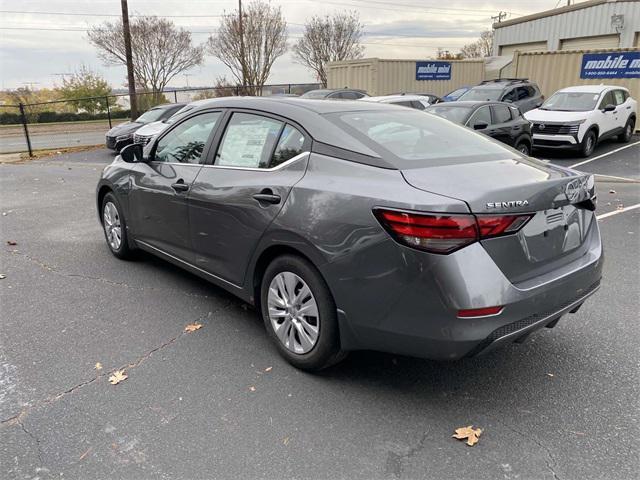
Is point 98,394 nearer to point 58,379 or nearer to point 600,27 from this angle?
point 58,379

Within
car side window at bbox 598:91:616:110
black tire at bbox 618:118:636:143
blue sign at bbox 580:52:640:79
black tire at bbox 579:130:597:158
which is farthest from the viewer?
blue sign at bbox 580:52:640:79

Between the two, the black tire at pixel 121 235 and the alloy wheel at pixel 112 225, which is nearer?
the black tire at pixel 121 235

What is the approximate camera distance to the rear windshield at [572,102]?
1356 centimetres

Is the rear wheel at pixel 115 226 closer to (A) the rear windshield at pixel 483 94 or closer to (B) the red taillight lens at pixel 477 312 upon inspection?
(B) the red taillight lens at pixel 477 312

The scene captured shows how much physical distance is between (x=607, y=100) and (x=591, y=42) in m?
12.8

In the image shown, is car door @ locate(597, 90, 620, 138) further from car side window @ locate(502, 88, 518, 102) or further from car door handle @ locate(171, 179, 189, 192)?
car door handle @ locate(171, 179, 189, 192)

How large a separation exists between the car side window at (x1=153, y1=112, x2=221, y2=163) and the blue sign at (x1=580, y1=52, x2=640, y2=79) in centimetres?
1773

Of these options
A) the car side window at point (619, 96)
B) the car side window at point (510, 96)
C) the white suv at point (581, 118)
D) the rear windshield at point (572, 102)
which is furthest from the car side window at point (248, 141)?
the car side window at point (619, 96)

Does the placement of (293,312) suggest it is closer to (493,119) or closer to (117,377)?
(117,377)

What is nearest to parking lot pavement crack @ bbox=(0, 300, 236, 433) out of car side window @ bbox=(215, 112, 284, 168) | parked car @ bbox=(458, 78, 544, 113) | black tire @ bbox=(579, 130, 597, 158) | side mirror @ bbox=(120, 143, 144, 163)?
car side window @ bbox=(215, 112, 284, 168)

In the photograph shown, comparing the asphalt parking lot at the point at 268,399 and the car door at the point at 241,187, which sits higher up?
the car door at the point at 241,187

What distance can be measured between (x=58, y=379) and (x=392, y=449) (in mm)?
2115

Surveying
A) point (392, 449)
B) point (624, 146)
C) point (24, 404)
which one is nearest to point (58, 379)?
point (24, 404)

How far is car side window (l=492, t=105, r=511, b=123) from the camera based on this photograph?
1120 cm
